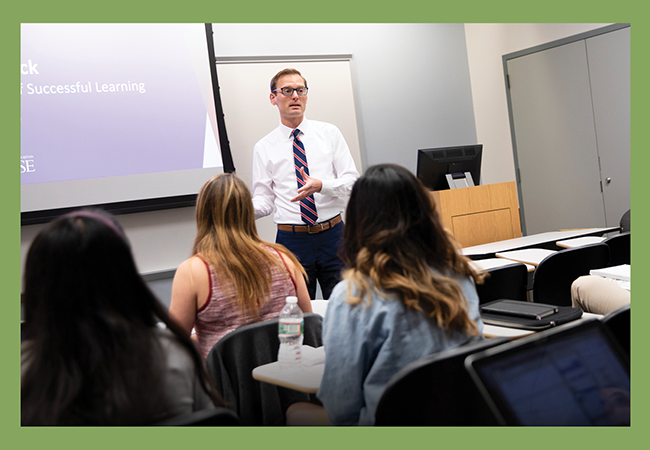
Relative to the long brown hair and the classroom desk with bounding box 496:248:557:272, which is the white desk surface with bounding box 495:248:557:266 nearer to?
the classroom desk with bounding box 496:248:557:272

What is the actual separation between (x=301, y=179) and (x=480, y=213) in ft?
4.23

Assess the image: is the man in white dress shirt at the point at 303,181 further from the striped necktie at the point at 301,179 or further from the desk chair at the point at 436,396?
the desk chair at the point at 436,396

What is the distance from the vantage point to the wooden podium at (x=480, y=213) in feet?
11.6

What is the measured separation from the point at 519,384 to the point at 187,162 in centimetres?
324

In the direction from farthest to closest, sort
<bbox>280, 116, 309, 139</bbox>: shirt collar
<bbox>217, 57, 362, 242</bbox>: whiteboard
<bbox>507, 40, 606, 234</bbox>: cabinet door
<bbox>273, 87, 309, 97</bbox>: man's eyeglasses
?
<bbox>507, 40, 606, 234</bbox>: cabinet door, <bbox>217, 57, 362, 242</bbox>: whiteboard, <bbox>280, 116, 309, 139</bbox>: shirt collar, <bbox>273, 87, 309, 97</bbox>: man's eyeglasses

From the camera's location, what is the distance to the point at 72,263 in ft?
3.16

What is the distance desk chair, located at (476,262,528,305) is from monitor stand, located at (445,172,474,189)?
→ 1457 mm

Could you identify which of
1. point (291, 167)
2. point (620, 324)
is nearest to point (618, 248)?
point (620, 324)

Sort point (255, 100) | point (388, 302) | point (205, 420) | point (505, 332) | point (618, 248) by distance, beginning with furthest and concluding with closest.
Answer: point (255, 100), point (618, 248), point (505, 332), point (388, 302), point (205, 420)

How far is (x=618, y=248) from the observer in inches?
107

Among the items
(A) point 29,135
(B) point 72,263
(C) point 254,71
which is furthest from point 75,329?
(C) point 254,71

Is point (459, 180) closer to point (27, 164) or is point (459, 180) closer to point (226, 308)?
point (226, 308)

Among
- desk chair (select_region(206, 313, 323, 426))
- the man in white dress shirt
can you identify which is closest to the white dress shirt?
the man in white dress shirt

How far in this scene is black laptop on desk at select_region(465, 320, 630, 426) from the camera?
40.2 inches
